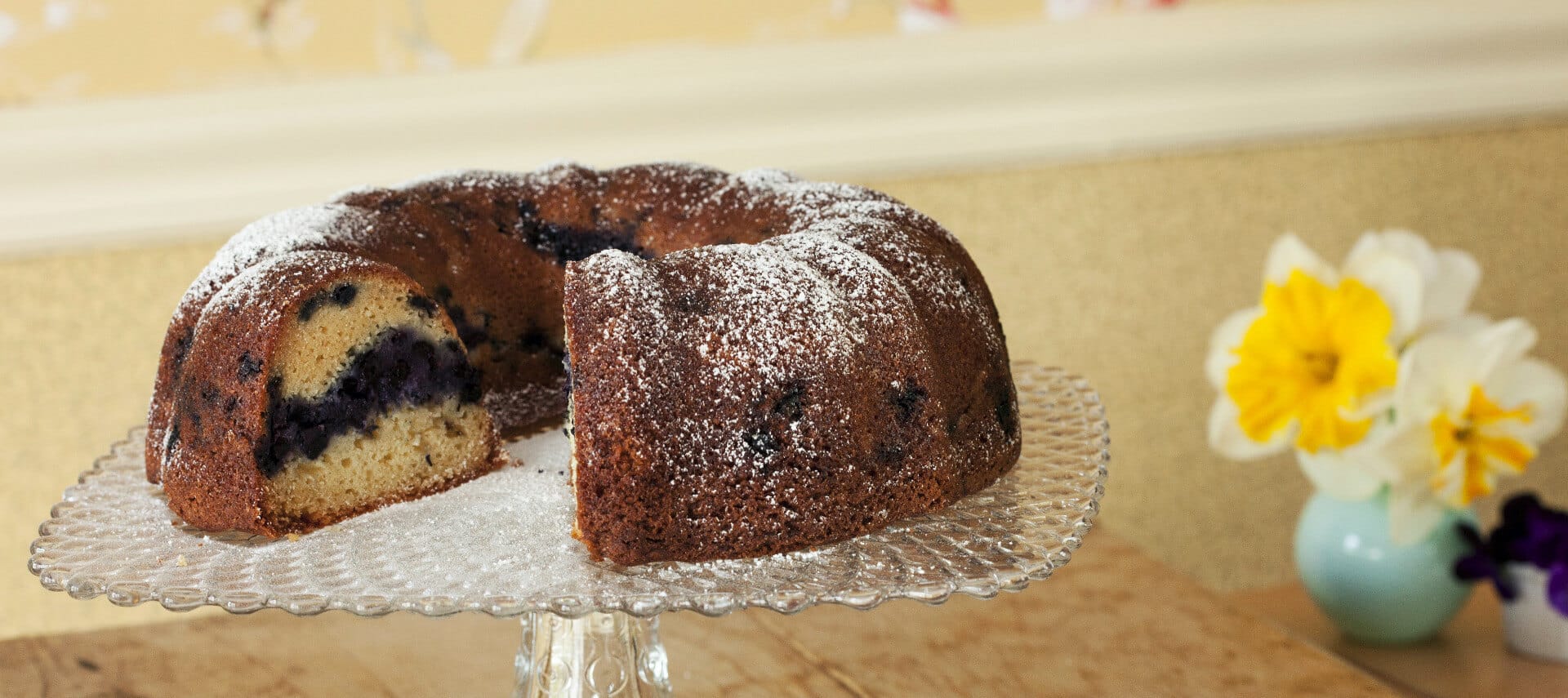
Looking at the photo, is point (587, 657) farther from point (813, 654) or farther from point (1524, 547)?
point (1524, 547)

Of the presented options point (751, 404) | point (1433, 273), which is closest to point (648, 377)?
point (751, 404)

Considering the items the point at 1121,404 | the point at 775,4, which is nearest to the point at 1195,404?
the point at 1121,404

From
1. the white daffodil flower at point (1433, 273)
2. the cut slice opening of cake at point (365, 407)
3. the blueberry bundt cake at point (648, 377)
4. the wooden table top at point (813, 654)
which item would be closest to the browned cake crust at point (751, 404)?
the blueberry bundt cake at point (648, 377)

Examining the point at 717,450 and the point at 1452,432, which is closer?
the point at 717,450

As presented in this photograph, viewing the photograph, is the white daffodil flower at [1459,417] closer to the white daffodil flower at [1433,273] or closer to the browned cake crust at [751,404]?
the white daffodil flower at [1433,273]

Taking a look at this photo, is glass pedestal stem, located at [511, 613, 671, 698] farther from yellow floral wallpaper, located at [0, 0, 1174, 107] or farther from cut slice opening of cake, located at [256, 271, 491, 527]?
yellow floral wallpaper, located at [0, 0, 1174, 107]

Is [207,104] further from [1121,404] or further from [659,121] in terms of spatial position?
[1121,404]
